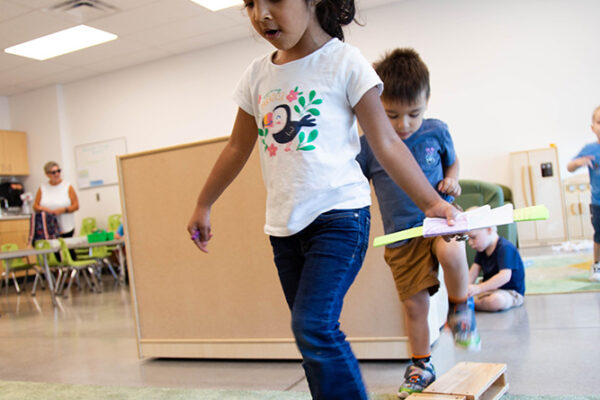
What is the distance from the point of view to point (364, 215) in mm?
1146

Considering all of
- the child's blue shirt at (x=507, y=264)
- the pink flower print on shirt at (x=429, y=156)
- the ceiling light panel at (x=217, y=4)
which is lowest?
the child's blue shirt at (x=507, y=264)

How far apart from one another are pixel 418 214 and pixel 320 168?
62 centimetres

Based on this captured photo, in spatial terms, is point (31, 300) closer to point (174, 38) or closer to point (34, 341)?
point (34, 341)

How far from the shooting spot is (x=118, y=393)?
210cm

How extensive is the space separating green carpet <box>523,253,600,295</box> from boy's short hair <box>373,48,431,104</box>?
2.04 m

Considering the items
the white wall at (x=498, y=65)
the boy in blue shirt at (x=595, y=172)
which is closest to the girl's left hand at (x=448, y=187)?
the boy in blue shirt at (x=595, y=172)

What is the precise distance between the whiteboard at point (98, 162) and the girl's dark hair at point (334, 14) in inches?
Answer: 283

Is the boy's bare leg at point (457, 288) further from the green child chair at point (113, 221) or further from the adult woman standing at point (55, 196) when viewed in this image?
the green child chair at point (113, 221)

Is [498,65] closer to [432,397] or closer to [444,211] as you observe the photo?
[432,397]

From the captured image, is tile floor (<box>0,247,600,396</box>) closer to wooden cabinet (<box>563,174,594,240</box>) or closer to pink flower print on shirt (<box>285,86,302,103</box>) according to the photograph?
pink flower print on shirt (<box>285,86,302,103</box>)

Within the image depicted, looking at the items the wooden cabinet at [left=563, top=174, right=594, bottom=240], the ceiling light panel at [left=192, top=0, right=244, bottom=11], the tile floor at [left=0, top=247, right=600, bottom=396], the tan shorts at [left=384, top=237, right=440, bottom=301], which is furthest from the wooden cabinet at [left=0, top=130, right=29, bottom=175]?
the tan shorts at [left=384, top=237, right=440, bottom=301]

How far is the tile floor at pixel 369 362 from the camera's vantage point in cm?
181

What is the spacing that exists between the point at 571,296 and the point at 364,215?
2.26m

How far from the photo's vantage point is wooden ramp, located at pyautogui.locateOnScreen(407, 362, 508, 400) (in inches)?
58.1
